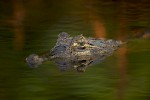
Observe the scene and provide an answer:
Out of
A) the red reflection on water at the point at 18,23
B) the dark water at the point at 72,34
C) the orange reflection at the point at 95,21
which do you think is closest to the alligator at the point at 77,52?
the dark water at the point at 72,34

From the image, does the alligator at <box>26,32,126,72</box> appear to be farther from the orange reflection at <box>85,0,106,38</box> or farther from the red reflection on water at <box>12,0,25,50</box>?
the red reflection on water at <box>12,0,25,50</box>

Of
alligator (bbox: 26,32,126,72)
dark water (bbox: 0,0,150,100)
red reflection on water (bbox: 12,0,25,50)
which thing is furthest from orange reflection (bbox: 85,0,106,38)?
red reflection on water (bbox: 12,0,25,50)

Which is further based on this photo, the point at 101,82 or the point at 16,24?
the point at 16,24

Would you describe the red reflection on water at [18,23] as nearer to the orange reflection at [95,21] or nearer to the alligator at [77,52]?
the alligator at [77,52]

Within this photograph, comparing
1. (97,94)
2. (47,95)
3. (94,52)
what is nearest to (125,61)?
(94,52)

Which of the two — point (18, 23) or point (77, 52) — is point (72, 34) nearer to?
point (77, 52)

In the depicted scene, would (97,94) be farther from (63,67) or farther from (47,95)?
Result: (63,67)
